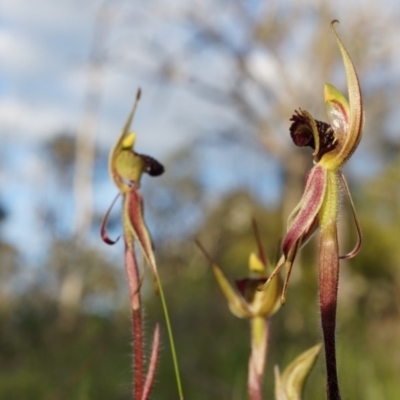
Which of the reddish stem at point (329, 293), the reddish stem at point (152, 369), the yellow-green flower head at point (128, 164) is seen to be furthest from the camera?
the yellow-green flower head at point (128, 164)

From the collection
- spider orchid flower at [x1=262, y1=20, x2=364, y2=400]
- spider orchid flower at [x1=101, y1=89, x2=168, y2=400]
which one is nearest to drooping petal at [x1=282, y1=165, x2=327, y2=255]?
spider orchid flower at [x1=262, y1=20, x2=364, y2=400]

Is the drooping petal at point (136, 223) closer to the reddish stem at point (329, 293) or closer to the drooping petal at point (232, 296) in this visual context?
the drooping petal at point (232, 296)

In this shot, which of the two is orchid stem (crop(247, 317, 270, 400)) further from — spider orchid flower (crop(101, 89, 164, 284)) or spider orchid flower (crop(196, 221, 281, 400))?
spider orchid flower (crop(101, 89, 164, 284))

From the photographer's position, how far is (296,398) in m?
0.90

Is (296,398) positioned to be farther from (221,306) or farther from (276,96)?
(276,96)

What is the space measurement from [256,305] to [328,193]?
29cm

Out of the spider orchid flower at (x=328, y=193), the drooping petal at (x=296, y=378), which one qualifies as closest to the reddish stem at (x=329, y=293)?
the spider orchid flower at (x=328, y=193)

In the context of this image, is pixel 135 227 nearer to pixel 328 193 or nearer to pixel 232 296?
pixel 232 296

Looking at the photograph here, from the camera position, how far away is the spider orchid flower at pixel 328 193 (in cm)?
71

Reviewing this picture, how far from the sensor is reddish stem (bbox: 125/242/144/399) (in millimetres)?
831

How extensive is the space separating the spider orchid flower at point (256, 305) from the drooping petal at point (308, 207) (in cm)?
24

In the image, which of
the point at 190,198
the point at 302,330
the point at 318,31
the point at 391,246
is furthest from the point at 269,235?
the point at 302,330

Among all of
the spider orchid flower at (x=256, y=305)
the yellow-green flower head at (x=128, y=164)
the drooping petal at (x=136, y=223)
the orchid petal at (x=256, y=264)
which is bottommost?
the spider orchid flower at (x=256, y=305)

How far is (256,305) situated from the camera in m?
0.99
